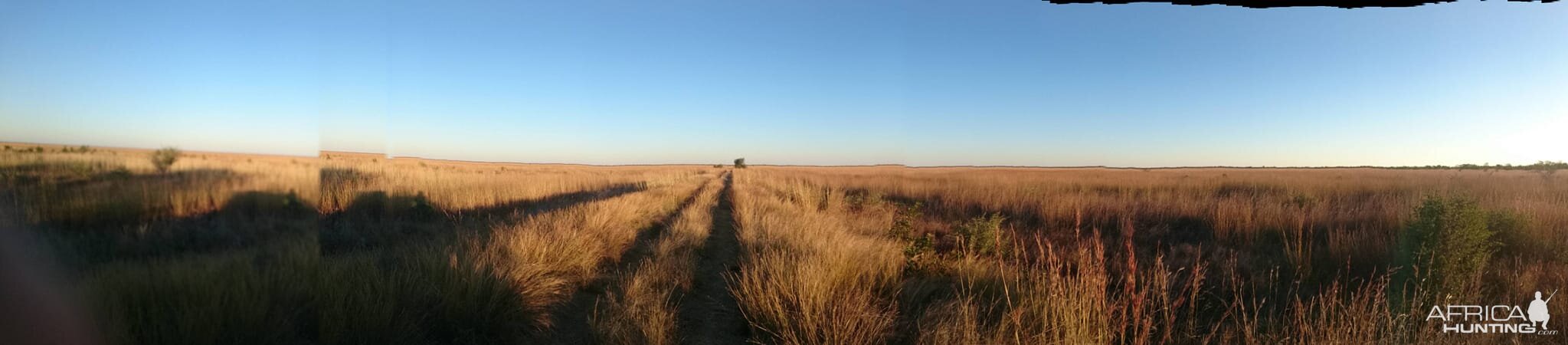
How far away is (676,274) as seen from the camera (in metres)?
4.86

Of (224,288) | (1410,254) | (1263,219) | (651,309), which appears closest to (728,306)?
(651,309)

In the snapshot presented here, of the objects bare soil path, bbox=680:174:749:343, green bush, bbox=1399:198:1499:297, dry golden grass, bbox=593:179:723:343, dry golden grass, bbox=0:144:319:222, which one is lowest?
bare soil path, bbox=680:174:749:343

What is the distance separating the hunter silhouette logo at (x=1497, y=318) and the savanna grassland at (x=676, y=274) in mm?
87

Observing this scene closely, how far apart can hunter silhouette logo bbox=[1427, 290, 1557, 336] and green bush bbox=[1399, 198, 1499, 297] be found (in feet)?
0.76

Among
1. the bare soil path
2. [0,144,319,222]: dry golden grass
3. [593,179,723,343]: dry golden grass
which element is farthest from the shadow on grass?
[0,144,319,222]: dry golden grass

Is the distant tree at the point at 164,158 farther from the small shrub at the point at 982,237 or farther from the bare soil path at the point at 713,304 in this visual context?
the small shrub at the point at 982,237

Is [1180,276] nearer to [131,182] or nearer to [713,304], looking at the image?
[713,304]

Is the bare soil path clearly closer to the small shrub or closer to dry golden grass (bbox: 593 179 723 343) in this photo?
dry golden grass (bbox: 593 179 723 343)

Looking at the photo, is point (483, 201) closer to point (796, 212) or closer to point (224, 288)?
point (796, 212)

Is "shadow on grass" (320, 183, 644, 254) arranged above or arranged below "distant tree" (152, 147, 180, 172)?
below

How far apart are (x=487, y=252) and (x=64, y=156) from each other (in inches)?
107

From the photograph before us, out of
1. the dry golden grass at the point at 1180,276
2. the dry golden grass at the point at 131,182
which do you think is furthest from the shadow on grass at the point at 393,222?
the dry golden grass at the point at 1180,276

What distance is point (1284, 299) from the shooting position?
4414mm

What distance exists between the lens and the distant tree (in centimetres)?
191
